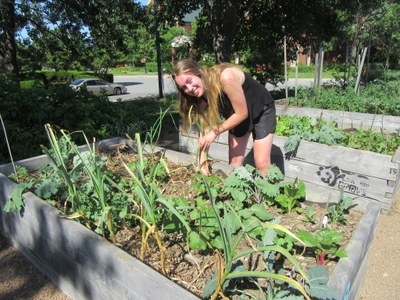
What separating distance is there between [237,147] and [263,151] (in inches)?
11.7

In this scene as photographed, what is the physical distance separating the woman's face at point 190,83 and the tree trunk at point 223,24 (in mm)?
7346

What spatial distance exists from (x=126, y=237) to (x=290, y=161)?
87.1 inches

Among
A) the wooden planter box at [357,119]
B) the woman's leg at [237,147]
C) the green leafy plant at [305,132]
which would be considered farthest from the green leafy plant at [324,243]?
the wooden planter box at [357,119]

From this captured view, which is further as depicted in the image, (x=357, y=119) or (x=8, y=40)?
(x=8, y=40)

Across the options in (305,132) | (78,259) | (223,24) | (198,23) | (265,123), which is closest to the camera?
(78,259)

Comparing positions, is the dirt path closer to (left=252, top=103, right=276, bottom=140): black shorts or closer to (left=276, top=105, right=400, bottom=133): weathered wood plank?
(left=252, top=103, right=276, bottom=140): black shorts

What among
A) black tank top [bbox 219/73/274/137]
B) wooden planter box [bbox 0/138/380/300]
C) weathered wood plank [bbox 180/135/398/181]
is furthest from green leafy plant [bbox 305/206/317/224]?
weathered wood plank [bbox 180/135/398/181]

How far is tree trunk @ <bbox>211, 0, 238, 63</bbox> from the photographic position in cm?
886

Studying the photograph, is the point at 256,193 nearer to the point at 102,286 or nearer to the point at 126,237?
the point at 126,237

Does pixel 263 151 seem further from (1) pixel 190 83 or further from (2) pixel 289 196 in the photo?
(1) pixel 190 83

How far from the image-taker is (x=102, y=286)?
1622 mm

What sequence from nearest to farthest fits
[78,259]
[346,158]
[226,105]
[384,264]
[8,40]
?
[78,259]
[384,264]
[226,105]
[346,158]
[8,40]

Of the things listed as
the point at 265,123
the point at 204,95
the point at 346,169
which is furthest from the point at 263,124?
the point at 346,169

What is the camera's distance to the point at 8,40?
26.2 ft
